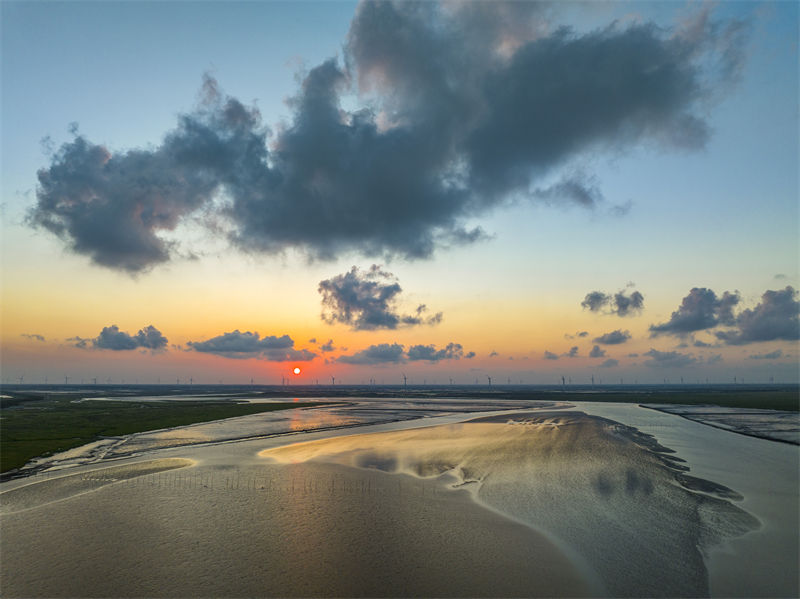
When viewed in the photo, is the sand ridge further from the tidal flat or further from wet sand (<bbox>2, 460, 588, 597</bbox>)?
wet sand (<bbox>2, 460, 588, 597</bbox>)

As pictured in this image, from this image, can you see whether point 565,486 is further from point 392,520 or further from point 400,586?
point 400,586

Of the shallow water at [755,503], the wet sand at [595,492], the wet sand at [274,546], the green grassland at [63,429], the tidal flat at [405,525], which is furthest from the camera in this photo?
the green grassland at [63,429]

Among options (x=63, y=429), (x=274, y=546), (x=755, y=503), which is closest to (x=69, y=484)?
(x=274, y=546)

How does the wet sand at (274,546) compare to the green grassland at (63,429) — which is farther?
the green grassland at (63,429)

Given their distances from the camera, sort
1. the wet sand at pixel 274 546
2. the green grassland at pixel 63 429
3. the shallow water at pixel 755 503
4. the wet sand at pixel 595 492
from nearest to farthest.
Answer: the wet sand at pixel 274 546, the shallow water at pixel 755 503, the wet sand at pixel 595 492, the green grassland at pixel 63 429

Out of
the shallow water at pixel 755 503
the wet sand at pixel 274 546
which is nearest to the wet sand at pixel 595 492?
the shallow water at pixel 755 503

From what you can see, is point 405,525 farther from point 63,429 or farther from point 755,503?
point 63,429

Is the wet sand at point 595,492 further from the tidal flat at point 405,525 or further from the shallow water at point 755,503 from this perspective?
the shallow water at point 755,503

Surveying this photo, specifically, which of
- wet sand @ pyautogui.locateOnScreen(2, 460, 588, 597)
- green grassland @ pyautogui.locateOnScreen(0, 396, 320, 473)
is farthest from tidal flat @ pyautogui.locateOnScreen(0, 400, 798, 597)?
green grassland @ pyautogui.locateOnScreen(0, 396, 320, 473)
